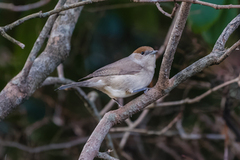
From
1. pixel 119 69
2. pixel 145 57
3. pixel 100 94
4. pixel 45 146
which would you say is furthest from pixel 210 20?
pixel 45 146

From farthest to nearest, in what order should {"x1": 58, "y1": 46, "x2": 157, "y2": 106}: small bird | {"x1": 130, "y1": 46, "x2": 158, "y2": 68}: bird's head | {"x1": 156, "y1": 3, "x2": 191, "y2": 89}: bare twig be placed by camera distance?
{"x1": 130, "y1": 46, "x2": 158, "y2": 68}: bird's head
{"x1": 58, "y1": 46, "x2": 157, "y2": 106}: small bird
{"x1": 156, "y1": 3, "x2": 191, "y2": 89}: bare twig

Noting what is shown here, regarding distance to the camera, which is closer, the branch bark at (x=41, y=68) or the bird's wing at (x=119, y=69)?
the branch bark at (x=41, y=68)

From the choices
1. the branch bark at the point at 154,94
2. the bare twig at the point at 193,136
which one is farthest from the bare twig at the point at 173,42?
the bare twig at the point at 193,136

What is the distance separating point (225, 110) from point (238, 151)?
36.8 inches

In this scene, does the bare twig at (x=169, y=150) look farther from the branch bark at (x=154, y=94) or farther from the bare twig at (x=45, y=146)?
the branch bark at (x=154, y=94)

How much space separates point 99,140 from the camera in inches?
80.7

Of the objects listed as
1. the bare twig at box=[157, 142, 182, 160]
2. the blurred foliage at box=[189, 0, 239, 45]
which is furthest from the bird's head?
the bare twig at box=[157, 142, 182, 160]

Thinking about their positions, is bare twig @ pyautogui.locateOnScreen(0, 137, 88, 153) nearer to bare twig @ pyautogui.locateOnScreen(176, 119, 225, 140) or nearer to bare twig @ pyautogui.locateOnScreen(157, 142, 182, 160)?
bare twig @ pyautogui.locateOnScreen(157, 142, 182, 160)

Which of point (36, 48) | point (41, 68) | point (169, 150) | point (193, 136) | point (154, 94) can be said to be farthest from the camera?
point (169, 150)

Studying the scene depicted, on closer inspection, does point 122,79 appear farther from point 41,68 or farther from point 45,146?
point 45,146

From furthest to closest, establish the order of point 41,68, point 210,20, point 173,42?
point 210,20 → point 41,68 → point 173,42

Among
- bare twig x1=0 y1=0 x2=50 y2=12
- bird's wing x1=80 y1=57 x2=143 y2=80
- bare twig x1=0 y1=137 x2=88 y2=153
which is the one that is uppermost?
bare twig x1=0 y1=0 x2=50 y2=12

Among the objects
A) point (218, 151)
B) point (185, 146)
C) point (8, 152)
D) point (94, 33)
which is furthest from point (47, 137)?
point (218, 151)

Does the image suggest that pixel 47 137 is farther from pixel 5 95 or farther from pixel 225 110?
pixel 225 110
